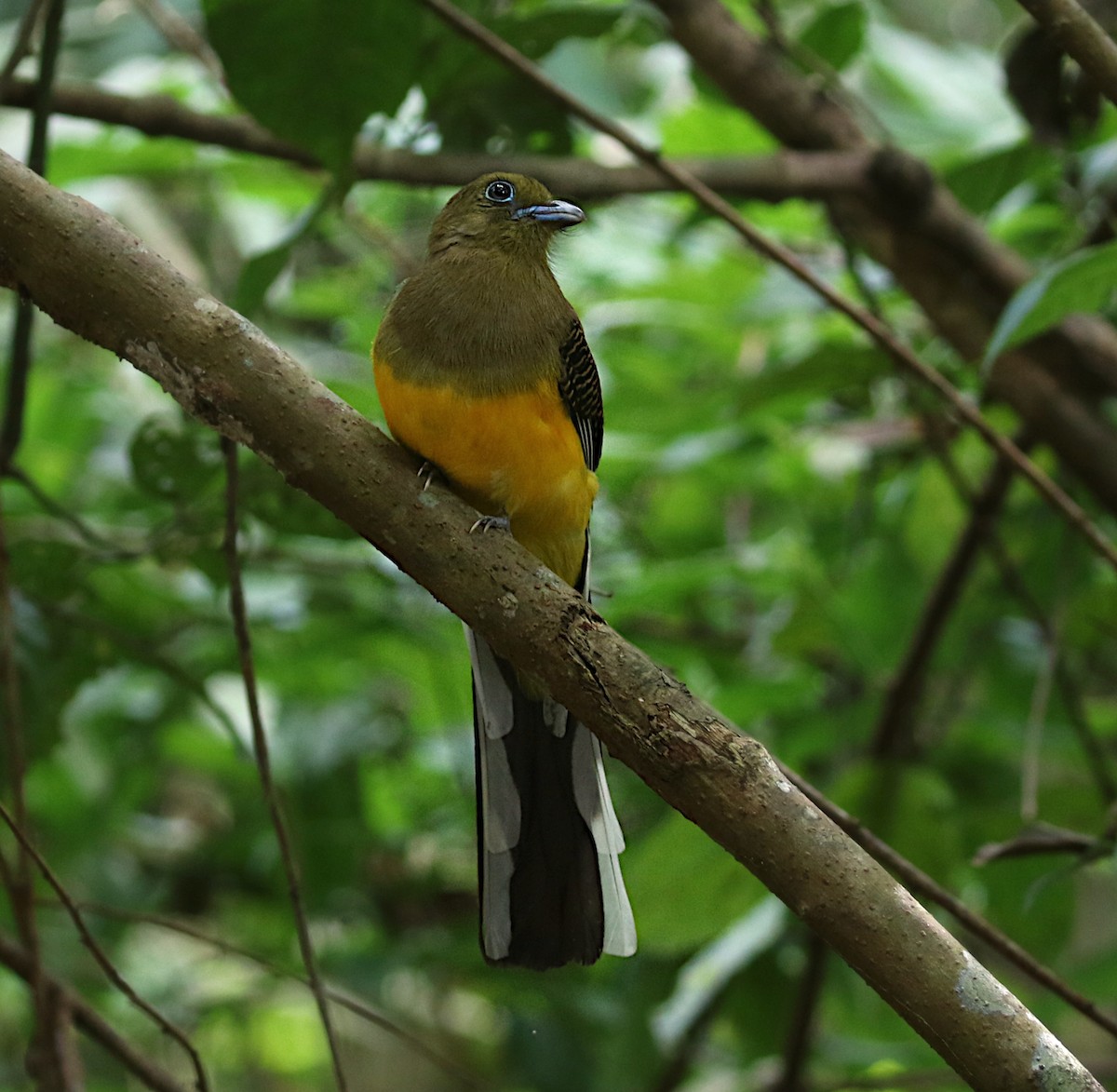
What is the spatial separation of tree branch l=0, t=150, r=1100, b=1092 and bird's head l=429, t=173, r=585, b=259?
105 centimetres

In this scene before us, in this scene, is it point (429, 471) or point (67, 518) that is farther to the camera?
point (67, 518)

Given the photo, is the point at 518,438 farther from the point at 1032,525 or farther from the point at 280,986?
the point at 280,986

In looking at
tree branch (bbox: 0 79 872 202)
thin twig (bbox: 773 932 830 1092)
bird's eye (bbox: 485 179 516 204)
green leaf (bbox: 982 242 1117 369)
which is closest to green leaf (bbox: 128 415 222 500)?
tree branch (bbox: 0 79 872 202)

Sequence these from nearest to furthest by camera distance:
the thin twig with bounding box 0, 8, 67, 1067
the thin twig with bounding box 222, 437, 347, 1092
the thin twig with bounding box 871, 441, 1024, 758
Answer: the thin twig with bounding box 222, 437, 347, 1092, the thin twig with bounding box 0, 8, 67, 1067, the thin twig with bounding box 871, 441, 1024, 758

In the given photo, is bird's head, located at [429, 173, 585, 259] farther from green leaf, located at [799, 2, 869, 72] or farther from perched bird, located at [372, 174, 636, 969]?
green leaf, located at [799, 2, 869, 72]

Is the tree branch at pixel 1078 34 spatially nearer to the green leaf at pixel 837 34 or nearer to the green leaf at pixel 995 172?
the green leaf at pixel 995 172

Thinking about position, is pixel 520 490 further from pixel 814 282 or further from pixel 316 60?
pixel 316 60

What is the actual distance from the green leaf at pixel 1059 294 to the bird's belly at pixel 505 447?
75cm

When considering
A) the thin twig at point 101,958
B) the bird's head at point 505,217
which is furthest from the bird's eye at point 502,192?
the thin twig at point 101,958

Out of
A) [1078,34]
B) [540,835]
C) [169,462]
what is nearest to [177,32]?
[169,462]

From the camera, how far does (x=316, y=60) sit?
249cm

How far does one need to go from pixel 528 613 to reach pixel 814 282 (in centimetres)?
107

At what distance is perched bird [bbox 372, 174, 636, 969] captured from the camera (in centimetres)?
229

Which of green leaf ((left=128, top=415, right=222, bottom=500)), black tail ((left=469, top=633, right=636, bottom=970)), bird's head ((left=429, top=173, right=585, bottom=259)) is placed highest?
bird's head ((left=429, top=173, right=585, bottom=259))
